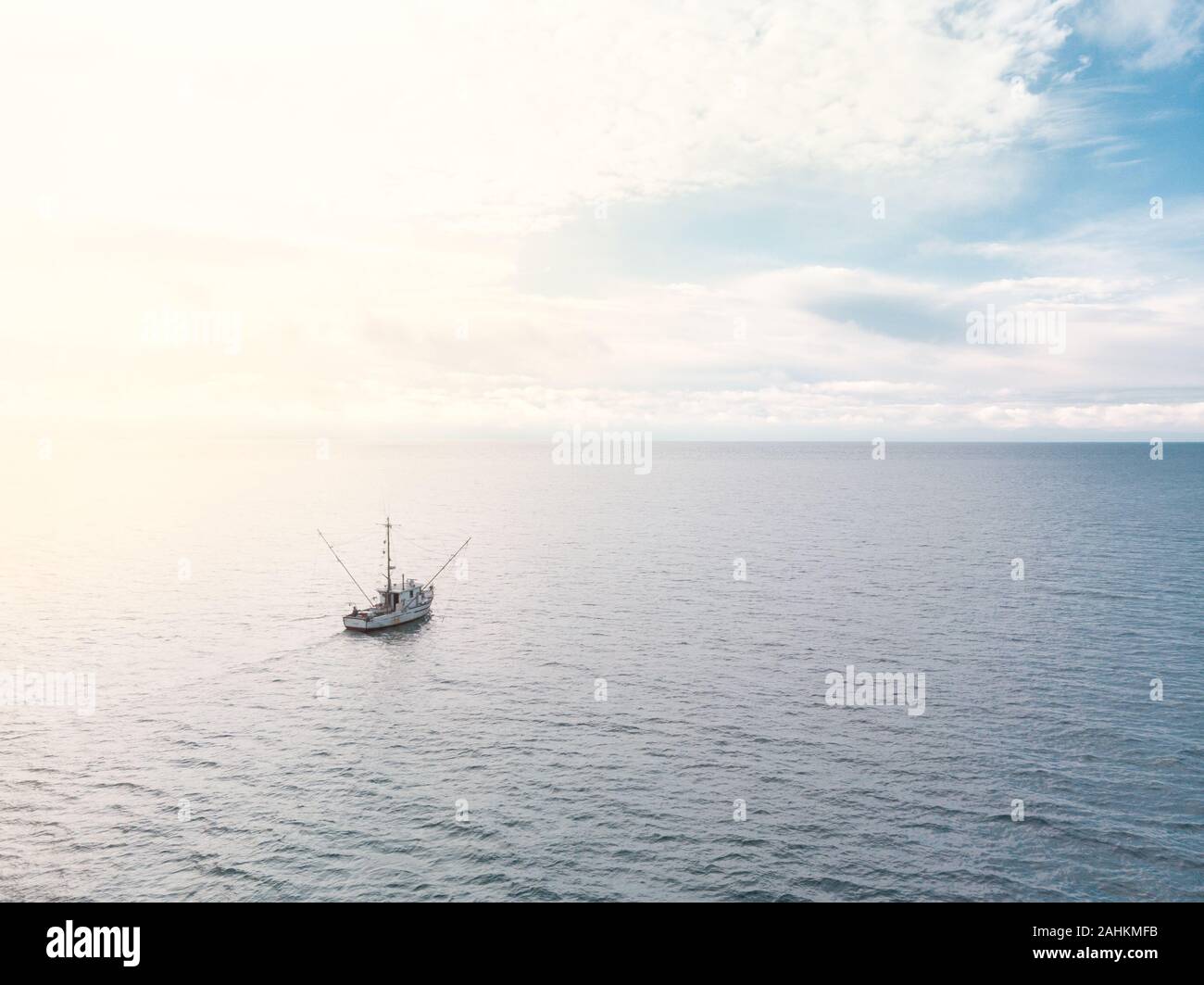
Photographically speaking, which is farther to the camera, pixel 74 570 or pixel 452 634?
pixel 74 570

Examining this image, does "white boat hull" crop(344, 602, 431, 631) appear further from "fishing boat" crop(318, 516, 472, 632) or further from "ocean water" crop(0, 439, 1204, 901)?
"ocean water" crop(0, 439, 1204, 901)

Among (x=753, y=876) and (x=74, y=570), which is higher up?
(x=74, y=570)

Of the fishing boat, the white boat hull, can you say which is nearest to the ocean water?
the white boat hull

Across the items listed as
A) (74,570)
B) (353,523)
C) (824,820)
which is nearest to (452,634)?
(824,820)

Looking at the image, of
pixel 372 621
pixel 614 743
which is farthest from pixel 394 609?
pixel 614 743

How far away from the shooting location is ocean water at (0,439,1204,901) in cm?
4106

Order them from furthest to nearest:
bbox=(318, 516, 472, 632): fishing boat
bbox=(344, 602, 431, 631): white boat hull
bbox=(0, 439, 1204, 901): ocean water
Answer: bbox=(318, 516, 472, 632): fishing boat < bbox=(344, 602, 431, 631): white boat hull < bbox=(0, 439, 1204, 901): ocean water

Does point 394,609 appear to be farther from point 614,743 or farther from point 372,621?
point 614,743

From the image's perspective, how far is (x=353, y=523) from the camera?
198 metres

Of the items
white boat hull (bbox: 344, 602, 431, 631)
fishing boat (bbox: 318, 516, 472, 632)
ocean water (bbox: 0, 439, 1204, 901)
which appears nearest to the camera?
ocean water (bbox: 0, 439, 1204, 901)
